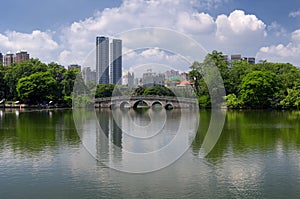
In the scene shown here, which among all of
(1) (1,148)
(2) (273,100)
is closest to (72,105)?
(2) (273,100)

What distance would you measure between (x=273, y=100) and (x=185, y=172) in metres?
33.7

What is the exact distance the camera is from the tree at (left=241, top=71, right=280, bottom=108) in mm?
40281

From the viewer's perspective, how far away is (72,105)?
154 feet

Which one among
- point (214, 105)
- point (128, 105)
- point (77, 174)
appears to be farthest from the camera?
point (128, 105)

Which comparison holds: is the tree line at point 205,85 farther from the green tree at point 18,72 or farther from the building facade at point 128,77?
the building facade at point 128,77

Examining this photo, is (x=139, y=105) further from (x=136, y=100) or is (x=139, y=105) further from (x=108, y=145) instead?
(x=108, y=145)

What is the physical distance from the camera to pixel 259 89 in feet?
132

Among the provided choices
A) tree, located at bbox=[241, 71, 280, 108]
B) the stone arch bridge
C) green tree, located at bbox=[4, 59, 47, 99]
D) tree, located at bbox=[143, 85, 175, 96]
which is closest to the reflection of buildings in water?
tree, located at bbox=[241, 71, 280, 108]

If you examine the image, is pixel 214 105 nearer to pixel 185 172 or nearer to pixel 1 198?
pixel 185 172

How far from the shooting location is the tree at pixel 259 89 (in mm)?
40281

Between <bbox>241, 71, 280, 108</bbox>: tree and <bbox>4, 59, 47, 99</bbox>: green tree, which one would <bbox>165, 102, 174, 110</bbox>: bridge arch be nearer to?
<bbox>241, 71, 280, 108</bbox>: tree

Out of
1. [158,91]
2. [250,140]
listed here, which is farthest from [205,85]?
[250,140]

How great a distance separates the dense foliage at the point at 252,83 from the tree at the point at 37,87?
18.6m

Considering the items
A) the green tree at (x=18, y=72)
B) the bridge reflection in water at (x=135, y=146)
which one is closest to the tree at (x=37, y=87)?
the green tree at (x=18, y=72)
